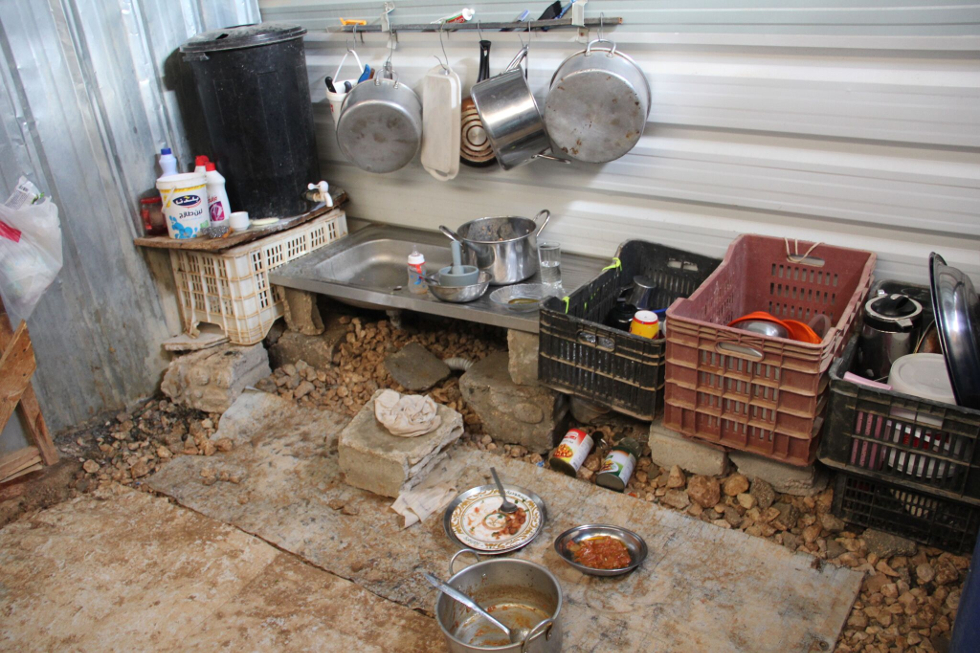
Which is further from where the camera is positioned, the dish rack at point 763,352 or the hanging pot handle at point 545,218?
the hanging pot handle at point 545,218

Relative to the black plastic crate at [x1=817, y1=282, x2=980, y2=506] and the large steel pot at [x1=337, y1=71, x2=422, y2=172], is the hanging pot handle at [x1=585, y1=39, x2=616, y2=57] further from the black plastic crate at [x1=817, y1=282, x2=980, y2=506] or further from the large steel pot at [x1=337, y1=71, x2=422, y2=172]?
the black plastic crate at [x1=817, y1=282, x2=980, y2=506]

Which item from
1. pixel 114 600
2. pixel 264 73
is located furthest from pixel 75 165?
pixel 114 600

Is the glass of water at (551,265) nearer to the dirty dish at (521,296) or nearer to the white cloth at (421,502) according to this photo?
the dirty dish at (521,296)

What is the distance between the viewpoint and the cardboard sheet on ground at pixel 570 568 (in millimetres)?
2346

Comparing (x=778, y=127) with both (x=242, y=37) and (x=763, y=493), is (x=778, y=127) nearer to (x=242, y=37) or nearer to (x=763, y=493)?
(x=763, y=493)

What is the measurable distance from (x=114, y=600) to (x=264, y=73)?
7.59 feet

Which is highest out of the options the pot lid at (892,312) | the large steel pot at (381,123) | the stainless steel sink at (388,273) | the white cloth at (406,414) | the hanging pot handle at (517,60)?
the hanging pot handle at (517,60)

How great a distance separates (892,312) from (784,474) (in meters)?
0.71

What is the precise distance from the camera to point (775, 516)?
2742 mm

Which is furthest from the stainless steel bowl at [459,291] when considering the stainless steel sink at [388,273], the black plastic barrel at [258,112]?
the black plastic barrel at [258,112]

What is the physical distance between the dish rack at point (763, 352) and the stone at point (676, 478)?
0.67 ft

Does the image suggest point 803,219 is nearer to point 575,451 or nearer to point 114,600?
point 575,451

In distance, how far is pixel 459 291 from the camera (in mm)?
3270

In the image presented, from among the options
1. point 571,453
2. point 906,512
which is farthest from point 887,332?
point 571,453
